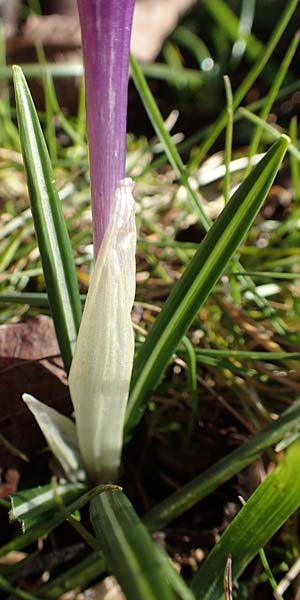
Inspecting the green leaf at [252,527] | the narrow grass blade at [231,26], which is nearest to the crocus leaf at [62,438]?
the green leaf at [252,527]

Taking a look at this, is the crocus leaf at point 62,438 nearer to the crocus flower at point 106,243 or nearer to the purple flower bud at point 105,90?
the crocus flower at point 106,243

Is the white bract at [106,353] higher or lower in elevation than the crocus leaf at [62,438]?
higher

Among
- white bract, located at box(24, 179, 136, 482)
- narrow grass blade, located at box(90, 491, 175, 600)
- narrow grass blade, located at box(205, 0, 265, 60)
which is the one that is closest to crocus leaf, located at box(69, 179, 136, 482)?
white bract, located at box(24, 179, 136, 482)

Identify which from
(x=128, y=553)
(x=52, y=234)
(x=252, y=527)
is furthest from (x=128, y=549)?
(x=52, y=234)

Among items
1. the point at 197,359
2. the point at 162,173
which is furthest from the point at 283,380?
the point at 162,173

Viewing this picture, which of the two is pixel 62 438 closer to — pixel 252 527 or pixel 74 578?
pixel 74 578
